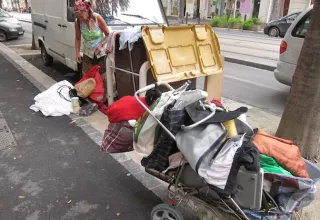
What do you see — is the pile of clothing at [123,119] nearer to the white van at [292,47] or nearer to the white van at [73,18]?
the white van at [73,18]

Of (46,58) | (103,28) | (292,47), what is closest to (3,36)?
(46,58)

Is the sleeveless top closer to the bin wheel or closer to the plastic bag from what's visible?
the bin wheel

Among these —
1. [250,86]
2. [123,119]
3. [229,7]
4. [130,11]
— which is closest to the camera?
[123,119]

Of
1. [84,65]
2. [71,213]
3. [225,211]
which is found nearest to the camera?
[225,211]

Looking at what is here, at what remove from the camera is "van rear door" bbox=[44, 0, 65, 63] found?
6.32 metres

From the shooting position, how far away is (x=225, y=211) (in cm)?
217

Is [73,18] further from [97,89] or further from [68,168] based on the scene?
[68,168]

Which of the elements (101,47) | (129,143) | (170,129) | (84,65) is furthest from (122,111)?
(84,65)

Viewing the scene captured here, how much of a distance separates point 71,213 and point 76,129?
187 centimetres

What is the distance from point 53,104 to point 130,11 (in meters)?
2.27

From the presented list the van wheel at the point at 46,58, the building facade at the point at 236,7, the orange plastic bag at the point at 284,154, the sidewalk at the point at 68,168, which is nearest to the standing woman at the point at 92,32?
the sidewalk at the point at 68,168

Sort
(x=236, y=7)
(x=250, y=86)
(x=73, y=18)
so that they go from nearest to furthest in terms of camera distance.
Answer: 1. (x=73, y=18)
2. (x=250, y=86)
3. (x=236, y=7)

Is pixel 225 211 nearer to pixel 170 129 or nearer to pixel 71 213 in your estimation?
pixel 170 129

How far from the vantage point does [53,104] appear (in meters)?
5.02
